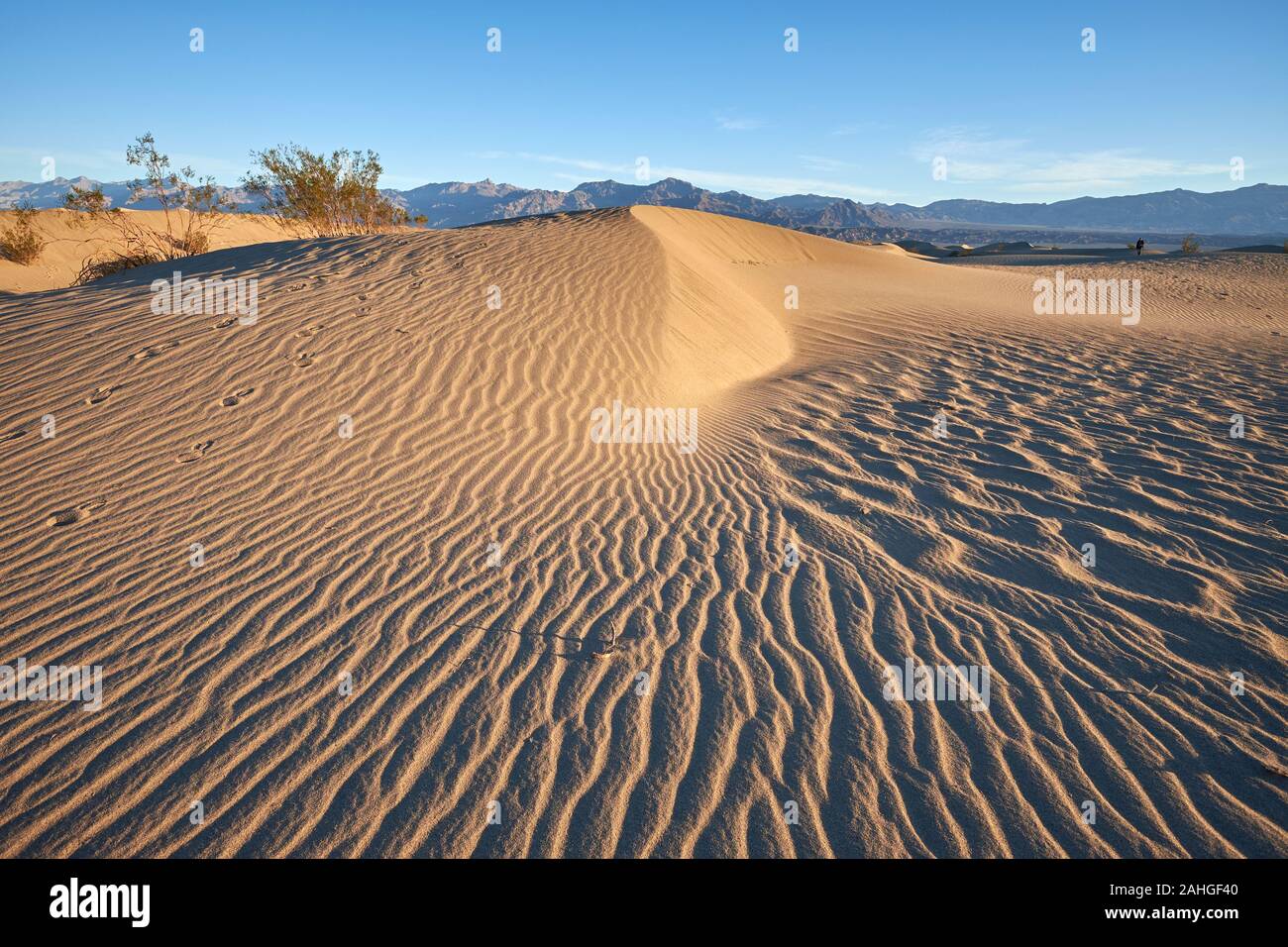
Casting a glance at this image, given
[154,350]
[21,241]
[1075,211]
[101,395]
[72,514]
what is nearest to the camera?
[72,514]

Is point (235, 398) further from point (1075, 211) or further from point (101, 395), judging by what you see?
point (1075, 211)

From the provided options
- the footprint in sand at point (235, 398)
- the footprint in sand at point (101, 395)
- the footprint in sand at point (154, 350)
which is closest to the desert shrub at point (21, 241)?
the footprint in sand at point (154, 350)

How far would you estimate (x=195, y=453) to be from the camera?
506cm

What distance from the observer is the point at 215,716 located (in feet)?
9.58

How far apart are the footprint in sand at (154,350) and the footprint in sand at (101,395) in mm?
566

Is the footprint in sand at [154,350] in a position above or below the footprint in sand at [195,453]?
above

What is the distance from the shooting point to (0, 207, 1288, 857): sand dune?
8.27ft

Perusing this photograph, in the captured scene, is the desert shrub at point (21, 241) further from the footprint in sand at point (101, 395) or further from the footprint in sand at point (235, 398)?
the footprint in sand at point (235, 398)

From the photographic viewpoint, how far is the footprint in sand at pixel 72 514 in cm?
430

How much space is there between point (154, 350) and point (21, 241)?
19455mm

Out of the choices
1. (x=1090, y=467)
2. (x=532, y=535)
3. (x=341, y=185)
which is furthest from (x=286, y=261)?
(x=341, y=185)

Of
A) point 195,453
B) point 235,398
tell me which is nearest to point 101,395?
point 235,398

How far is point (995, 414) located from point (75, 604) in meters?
8.24
